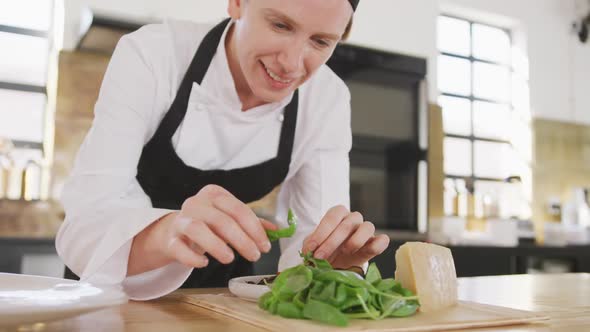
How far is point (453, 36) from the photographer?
15.2 ft

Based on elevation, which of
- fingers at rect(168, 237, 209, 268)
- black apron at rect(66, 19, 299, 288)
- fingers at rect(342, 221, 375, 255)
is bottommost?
fingers at rect(168, 237, 209, 268)

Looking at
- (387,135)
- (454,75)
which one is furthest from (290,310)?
(454,75)

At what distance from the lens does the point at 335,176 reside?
1421mm

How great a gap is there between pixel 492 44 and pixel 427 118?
1664 millimetres

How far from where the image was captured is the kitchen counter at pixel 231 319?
61 centimetres

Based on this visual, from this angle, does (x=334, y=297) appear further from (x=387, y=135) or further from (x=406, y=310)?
(x=387, y=135)

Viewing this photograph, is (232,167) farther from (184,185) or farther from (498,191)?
(498,191)

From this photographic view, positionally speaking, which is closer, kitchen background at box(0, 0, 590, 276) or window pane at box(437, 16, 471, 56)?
kitchen background at box(0, 0, 590, 276)

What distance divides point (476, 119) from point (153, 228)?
4144mm

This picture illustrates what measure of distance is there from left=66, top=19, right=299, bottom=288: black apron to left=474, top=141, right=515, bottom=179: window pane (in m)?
3.50

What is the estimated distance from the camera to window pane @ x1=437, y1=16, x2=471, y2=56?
181 inches

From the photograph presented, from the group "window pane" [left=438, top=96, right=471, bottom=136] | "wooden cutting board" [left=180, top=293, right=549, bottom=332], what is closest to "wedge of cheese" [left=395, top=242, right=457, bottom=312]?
"wooden cutting board" [left=180, top=293, right=549, bottom=332]

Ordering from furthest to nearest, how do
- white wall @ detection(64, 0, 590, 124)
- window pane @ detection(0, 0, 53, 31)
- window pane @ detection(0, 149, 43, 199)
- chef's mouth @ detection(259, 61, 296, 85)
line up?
1. white wall @ detection(64, 0, 590, 124)
2. window pane @ detection(0, 0, 53, 31)
3. window pane @ detection(0, 149, 43, 199)
4. chef's mouth @ detection(259, 61, 296, 85)

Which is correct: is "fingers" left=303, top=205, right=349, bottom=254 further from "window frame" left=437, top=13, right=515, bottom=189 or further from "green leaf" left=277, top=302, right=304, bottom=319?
"window frame" left=437, top=13, right=515, bottom=189
